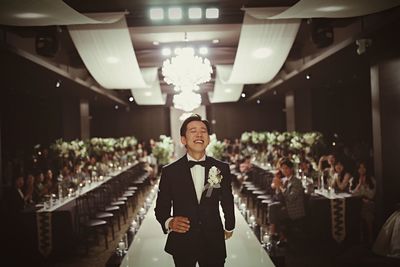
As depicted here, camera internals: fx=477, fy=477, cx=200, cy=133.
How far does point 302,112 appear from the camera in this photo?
14188 mm

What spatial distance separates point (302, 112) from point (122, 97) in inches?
314

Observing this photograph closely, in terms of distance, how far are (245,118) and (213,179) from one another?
19.4 meters

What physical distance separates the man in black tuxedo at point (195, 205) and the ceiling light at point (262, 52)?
5517 mm

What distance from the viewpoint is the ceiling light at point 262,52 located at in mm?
8078

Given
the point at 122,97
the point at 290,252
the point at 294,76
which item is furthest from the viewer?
the point at 122,97

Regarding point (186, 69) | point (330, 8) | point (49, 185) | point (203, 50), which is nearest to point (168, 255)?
point (330, 8)

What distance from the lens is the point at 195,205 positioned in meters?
2.80

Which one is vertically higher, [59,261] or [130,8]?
[130,8]

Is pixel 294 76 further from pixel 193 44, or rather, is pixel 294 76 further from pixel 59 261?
pixel 59 261

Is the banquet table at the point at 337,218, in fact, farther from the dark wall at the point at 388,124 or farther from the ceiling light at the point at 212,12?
the ceiling light at the point at 212,12

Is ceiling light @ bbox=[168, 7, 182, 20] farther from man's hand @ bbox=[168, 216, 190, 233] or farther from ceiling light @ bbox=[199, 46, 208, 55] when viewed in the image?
man's hand @ bbox=[168, 216, 190, 233]

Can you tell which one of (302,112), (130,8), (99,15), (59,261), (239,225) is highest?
(130,8)

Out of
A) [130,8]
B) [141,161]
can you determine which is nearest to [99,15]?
[130,8]

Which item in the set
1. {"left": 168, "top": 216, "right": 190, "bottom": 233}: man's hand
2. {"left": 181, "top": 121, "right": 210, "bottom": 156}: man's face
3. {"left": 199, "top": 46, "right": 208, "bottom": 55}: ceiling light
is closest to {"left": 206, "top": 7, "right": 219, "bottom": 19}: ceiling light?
{"left": 199, "top": 46, "right": 208, "bottom": 55}: ceiling light
